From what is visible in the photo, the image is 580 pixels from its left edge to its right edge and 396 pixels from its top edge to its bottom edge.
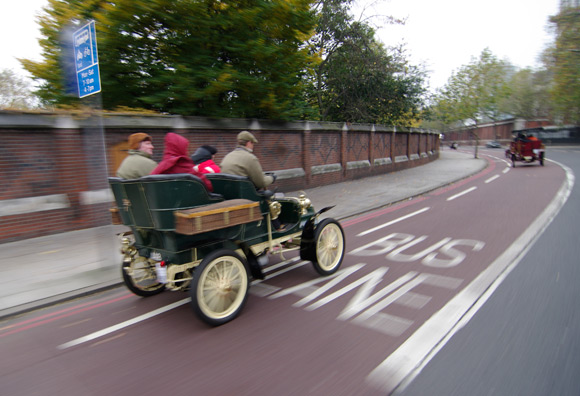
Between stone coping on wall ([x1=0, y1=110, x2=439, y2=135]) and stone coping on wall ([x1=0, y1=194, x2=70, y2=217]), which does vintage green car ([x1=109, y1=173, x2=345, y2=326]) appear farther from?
stone coping on wall ([x1=0, y1=194, x2=70, y2=217])

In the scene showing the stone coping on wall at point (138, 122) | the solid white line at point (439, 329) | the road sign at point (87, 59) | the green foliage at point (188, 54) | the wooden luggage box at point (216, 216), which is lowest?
the solid white line at point (439, 329)

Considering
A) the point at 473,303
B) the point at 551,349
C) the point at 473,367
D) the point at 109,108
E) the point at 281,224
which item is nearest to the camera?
the point at 473,367

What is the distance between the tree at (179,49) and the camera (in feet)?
29.2

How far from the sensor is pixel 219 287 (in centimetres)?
368

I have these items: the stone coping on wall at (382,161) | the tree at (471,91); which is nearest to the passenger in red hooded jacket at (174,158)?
the stone coping on wall at (382,161)

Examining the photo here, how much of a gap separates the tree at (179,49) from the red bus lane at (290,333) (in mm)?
6293

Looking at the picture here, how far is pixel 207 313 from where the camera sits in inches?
139

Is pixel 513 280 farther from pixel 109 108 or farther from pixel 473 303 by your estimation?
pixel 109 108

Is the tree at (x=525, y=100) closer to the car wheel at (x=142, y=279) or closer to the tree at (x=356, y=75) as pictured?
the tree at (x=356, y=75)

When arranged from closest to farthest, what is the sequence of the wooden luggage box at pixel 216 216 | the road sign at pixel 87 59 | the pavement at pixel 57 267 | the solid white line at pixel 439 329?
the solid white line at pixel 439 329 → the wooden luggage box at pixel 216 216 → the pavement at pixel 57 267 → the road sign at pixel 87 59

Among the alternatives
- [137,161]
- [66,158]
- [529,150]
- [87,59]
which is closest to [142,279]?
[137,161]

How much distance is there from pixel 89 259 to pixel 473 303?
577 cm

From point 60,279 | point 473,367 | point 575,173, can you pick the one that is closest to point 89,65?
point 60,279

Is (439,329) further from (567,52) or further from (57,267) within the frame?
(567,52)
